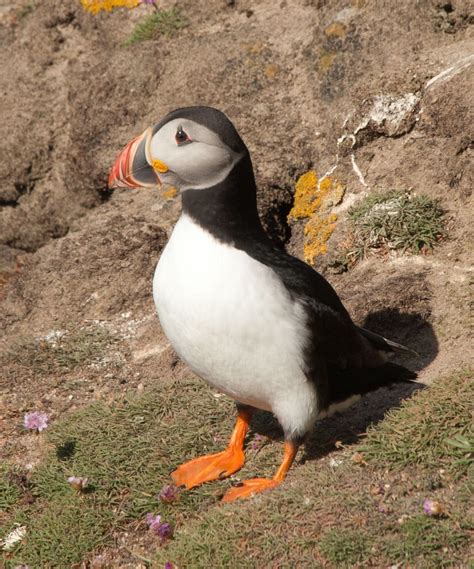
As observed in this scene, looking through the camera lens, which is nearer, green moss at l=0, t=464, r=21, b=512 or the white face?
the white face

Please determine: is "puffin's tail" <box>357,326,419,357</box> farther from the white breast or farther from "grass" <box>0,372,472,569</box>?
the white breast

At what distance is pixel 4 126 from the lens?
891 cm

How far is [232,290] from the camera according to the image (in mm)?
4277

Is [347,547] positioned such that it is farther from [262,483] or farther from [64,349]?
[64,349]

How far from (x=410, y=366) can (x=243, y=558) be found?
6.59 ft

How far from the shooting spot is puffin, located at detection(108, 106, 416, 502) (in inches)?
170

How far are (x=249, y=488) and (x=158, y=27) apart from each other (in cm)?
579

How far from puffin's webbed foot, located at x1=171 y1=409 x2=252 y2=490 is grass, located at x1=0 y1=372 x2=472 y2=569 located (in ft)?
0.22

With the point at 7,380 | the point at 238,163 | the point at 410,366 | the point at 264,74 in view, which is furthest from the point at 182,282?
the point at 264,74

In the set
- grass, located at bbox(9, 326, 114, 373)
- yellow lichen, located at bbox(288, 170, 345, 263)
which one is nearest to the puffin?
grass, located at bbox(9, 326, 114, 373)

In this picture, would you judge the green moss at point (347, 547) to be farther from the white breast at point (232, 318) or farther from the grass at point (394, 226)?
the grass at point (394, 226)

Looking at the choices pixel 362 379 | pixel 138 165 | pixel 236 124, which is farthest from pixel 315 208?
pixel 138 165

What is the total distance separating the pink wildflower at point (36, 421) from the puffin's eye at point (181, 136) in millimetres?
2225

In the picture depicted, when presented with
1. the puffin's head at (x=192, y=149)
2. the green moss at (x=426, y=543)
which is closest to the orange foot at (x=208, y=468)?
the green moss at (x=426, y=543)
